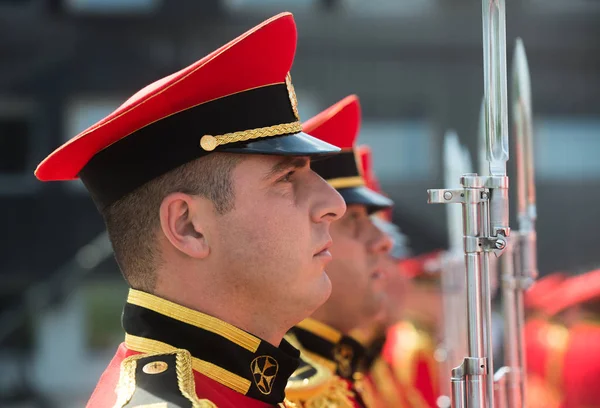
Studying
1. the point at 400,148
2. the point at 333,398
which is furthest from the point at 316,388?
the point at 400,148

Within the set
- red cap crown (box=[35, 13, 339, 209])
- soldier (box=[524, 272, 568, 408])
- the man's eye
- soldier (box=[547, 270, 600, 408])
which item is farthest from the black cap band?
soldier (box=[524, 272, 568, 408])

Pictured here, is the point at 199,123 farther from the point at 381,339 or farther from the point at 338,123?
the point at 381,339

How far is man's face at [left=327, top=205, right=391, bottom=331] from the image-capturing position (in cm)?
324

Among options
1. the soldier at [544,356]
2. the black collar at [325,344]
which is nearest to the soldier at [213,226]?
the black collar at [325,344]

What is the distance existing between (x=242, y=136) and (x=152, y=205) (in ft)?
0.72

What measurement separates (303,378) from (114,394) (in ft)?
3.48

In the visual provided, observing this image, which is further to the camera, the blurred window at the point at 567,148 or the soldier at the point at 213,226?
the blurred window at the point at 567,148

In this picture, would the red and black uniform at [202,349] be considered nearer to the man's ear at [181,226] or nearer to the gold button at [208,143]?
the man's ear at [181,226]

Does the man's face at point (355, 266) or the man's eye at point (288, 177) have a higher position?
the man's face at point (355, 266)

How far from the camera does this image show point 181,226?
1.96 m

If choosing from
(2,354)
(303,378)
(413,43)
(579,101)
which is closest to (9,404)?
(2,354)

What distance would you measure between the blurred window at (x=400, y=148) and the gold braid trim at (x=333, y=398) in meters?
12.8

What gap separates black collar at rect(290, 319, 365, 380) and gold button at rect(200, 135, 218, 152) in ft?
4.36

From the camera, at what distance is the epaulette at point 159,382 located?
1801 mm
